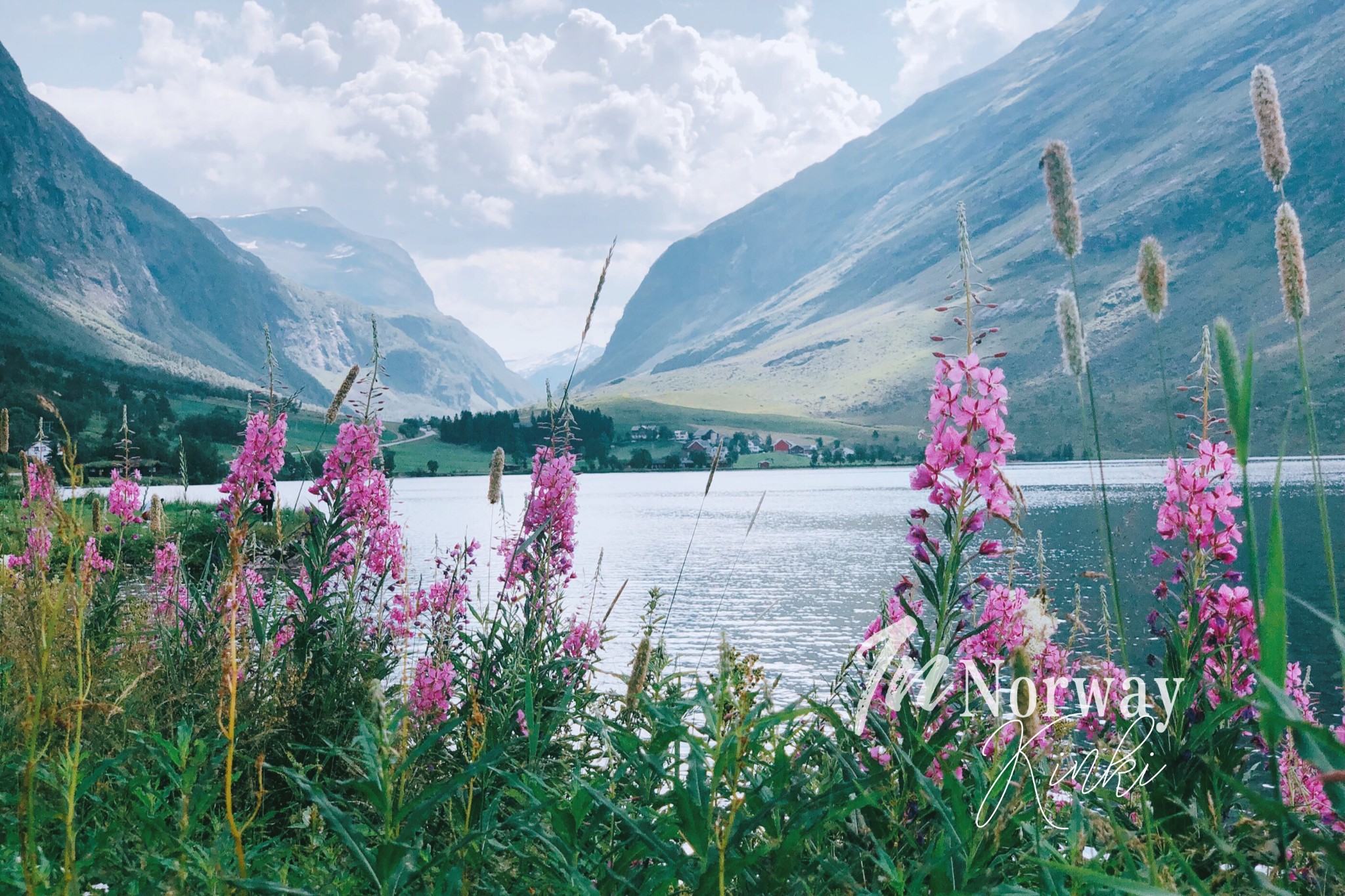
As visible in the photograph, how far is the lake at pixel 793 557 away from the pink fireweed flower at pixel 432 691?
117cm

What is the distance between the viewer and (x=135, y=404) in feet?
453

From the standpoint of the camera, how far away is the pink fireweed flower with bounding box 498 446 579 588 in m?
6.54

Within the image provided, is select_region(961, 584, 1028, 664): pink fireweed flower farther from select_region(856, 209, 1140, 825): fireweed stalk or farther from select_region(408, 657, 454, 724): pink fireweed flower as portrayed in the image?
select_region(408, 657, 454, 724): pink fireweed flower

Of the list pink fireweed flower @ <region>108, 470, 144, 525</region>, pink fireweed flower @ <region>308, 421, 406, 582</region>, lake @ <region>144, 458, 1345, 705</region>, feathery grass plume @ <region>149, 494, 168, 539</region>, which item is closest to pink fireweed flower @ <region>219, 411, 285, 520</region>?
pink fireweed flower @ <region>308, 421, 406, 582</region>

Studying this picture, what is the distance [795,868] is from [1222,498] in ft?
12.5

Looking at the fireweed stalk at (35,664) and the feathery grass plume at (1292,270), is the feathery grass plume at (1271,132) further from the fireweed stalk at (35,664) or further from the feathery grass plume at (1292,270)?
the fireweed stalk at (35,664)

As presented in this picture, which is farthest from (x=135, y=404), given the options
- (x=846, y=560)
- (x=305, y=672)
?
(x=305, y=672)

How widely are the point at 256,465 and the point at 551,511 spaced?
235 centimetres

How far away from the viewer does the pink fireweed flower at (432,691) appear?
5438 mm

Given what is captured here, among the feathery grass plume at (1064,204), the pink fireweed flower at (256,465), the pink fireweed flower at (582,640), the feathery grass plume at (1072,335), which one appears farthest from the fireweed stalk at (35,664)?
the feathery grass plume at (1064,204)

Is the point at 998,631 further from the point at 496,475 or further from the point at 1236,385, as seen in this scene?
the point at 1236,385

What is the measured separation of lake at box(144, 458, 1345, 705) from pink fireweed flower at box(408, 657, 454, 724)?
117 centimetres

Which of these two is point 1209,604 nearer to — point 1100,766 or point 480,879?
point 1100,766

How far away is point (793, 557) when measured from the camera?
4716cm
